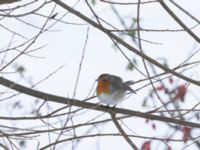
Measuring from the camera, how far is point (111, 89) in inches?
178

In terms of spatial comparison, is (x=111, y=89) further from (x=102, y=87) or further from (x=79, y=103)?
(x=79, y=103)

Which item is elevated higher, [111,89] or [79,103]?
[111,89]

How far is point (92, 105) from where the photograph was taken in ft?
9.48

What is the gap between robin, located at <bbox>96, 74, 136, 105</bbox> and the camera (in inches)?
170

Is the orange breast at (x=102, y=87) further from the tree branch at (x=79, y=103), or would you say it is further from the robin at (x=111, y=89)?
the tree branch at (x=79, y=103)

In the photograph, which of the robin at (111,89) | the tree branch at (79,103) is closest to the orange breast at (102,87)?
the robin at (111,89)

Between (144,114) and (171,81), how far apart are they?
8.20ft

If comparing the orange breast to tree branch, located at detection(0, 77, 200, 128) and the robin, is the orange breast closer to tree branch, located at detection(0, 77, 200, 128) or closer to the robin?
the robin

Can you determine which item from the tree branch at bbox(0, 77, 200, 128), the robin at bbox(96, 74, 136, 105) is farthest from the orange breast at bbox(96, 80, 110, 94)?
the tree branch at bbox(0, 77, 200, 128)

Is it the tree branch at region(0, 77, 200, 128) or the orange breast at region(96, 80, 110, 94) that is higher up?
the orange breast at region(96, 80, 110, 94)

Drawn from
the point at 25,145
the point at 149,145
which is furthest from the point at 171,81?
the point at 25,145

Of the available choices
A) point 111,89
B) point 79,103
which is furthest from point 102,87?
point 79,103

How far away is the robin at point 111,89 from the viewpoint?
4.32m

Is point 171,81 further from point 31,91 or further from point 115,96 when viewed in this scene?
point 31,91
